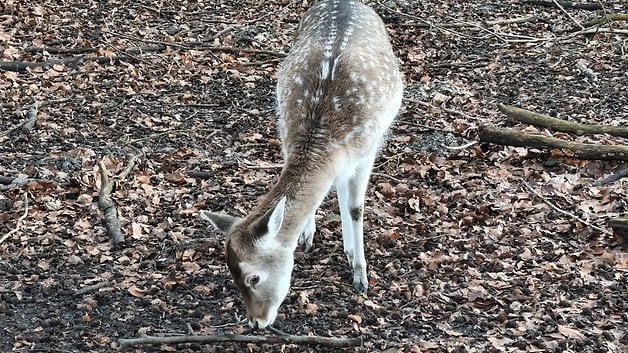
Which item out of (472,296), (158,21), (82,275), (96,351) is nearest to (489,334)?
(472,296)

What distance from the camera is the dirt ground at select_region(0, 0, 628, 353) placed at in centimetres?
579

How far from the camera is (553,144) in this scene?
7922 mm

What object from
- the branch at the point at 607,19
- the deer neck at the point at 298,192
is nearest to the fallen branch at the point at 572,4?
the branch at the point at 607,19

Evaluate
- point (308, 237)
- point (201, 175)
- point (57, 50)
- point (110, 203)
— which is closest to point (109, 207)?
point (110, 203)

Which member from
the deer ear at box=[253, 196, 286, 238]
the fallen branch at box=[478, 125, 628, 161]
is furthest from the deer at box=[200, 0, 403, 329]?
the fallen branch at box=[478, 125, 628, 161]

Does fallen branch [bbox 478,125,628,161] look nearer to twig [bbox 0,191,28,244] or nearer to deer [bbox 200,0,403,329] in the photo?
deer [bbox 200,0,403,329]

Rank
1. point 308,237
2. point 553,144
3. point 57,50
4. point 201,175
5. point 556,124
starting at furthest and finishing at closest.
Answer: point 57,50
point 556,124
point 201,175
point 553,144
point 308,237

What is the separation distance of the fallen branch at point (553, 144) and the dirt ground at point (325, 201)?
100 millimetres

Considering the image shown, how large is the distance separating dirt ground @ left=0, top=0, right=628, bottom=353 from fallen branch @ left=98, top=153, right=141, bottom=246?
0.25ft

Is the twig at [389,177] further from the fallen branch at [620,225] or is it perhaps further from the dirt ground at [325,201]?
the fallen branch at [620,225]

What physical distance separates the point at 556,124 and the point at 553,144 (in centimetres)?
54

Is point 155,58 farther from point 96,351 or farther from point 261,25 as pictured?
point 96,351

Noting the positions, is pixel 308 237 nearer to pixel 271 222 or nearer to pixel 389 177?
pixel 389 177

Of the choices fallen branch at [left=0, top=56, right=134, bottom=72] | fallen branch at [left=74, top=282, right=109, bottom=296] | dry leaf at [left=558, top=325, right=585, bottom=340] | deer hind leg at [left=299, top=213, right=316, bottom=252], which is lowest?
fallen branch at [left=0, top=56, right=134, bottom=72]
